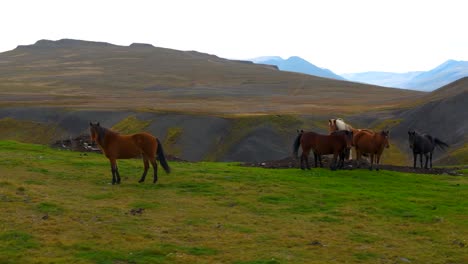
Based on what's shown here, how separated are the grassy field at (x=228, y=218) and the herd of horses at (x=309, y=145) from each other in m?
1.09

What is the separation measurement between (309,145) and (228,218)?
31.9ft

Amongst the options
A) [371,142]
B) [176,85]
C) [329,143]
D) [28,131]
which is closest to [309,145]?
[329,143]

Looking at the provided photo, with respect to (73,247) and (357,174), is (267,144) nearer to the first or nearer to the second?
(357,174)

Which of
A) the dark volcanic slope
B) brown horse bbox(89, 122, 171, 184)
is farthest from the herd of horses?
the dark volcanic slope

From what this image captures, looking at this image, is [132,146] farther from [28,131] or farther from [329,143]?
[28,131]

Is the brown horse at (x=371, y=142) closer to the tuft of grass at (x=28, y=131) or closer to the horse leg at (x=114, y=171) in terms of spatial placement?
the horse leg at (x=114, y=171)

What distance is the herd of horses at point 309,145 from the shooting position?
18.4 meters

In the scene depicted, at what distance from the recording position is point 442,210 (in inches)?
603

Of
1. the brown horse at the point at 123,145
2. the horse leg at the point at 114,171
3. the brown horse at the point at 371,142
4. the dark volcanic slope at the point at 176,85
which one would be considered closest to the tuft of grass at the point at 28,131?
the dark volcanic slope at the point at 176,85

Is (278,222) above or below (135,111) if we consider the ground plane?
below

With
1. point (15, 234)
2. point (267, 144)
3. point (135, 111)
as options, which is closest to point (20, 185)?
point (15, 234)

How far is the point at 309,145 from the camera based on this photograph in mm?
22438

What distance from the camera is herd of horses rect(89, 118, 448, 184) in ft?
60.3

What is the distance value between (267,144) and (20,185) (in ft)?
128
